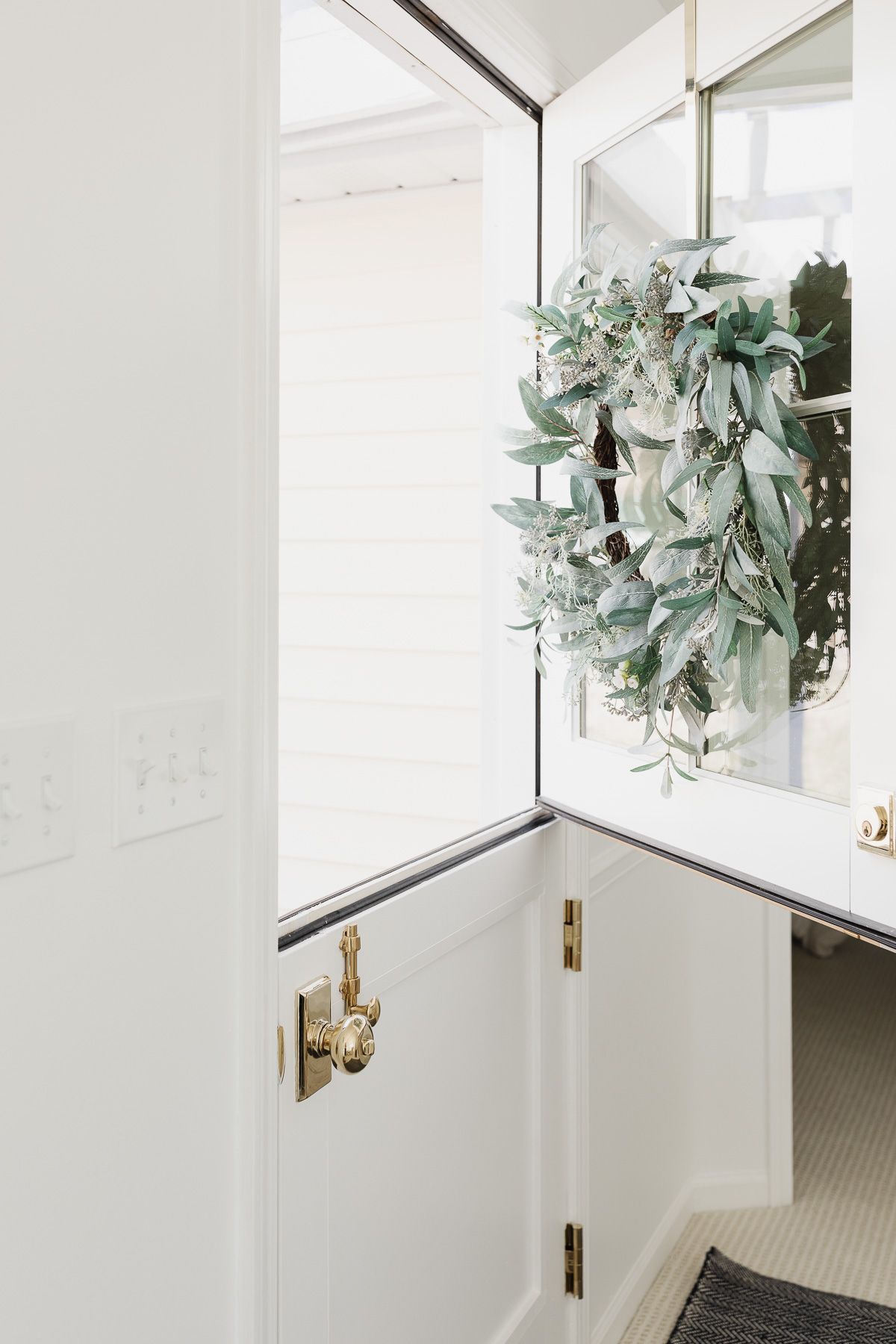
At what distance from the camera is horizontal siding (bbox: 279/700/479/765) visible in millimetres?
2092

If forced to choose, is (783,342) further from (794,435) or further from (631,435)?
(631,435)

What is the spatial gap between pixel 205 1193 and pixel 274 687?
0.49 m

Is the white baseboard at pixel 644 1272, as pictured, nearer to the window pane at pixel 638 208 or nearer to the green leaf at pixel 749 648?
the window pane at pixel 638 208

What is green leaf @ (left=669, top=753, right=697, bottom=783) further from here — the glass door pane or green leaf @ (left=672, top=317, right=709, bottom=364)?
green leaf @ (left=672, top=317, right=709, bottom=364)

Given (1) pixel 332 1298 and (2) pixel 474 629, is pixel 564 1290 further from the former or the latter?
(2) pixel 474 629

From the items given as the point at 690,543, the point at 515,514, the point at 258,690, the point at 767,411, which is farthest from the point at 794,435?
the point at 258,690

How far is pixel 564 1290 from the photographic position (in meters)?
1.70

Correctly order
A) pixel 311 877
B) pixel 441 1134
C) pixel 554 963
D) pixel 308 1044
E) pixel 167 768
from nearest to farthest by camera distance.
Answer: pixel 167 768, pixel 308 1044, pixel 441 1134, pixel 554 963, pixel 311 877

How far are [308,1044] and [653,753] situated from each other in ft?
1.79

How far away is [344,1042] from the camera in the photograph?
1082mm

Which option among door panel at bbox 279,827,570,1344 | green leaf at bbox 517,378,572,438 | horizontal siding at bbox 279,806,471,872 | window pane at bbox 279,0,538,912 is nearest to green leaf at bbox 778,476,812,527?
green leaf at bbox 517,378,572,438

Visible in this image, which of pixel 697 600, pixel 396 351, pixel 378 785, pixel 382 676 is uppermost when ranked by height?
pixel 396 351

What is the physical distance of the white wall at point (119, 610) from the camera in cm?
76

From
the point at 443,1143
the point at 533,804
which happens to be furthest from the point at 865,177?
the point at 443,1143
